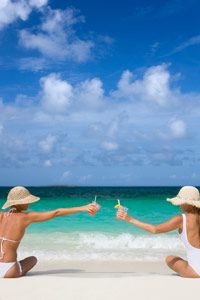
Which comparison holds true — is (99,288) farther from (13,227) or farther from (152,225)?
(13,227)

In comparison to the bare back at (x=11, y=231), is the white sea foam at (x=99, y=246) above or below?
below

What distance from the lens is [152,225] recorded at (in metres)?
5.46

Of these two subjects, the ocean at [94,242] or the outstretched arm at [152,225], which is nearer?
the outstretched arm at [152,225]

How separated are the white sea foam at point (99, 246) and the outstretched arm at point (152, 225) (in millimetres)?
3960

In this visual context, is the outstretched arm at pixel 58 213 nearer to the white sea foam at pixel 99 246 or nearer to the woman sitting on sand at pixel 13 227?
the woman sitting on sand at pixel 13 227

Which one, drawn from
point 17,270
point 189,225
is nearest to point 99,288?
point 17,270

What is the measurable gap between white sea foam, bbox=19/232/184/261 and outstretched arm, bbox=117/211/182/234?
13.0 feet

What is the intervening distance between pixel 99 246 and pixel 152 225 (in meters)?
6.81

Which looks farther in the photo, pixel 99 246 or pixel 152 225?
pixel 99 246

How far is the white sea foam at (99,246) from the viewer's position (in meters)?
9.72

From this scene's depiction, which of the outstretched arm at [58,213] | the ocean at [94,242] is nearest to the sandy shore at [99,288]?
the outstretched arm at [58,213]

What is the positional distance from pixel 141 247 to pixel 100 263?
3.56 metres

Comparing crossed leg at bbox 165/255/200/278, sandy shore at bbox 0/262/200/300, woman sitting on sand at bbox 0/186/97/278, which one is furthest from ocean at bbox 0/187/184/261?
sandy shore at bbox 0/262/200/300

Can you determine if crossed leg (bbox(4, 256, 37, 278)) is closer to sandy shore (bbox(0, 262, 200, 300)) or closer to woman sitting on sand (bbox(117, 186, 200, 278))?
sandy shore (bbox(0, 262, 200, 300))
